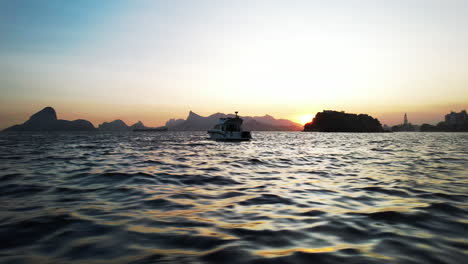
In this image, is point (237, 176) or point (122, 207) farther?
point (237, 176)

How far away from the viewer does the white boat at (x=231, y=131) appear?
157 feet

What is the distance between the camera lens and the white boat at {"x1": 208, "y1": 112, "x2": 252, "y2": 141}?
1881 inches

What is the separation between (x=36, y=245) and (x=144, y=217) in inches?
71.2

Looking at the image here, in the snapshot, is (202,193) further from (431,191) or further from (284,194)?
(431,191)

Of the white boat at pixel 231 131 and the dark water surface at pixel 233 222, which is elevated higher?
the white boat at pixel 231 131

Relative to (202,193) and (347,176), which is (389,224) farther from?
(347,176)

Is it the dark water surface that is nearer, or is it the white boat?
the dark water surface

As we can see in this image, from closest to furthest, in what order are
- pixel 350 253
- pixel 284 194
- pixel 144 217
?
1. pixel 350 253
2. pixel 144 217
3. pixel 284 194

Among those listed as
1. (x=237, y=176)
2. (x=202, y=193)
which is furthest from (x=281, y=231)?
(x=237, y=176)

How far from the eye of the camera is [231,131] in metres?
48.1

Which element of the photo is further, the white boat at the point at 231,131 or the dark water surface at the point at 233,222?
the white boat at the point at 231,131

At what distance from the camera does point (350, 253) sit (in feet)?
11.1

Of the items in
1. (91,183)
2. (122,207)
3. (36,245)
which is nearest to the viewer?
(36,245)

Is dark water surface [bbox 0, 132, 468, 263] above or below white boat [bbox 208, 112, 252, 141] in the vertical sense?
below
